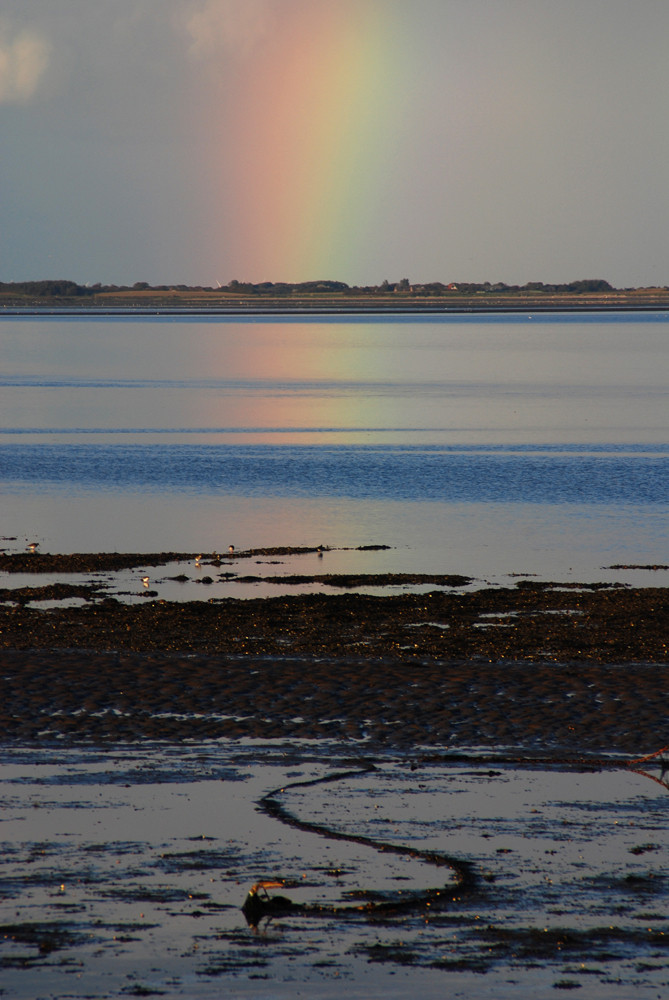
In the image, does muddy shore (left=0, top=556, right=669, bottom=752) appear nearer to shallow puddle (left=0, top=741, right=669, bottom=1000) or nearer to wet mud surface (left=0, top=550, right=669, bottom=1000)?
wet mud surface (left=0, top=550, right=669, bottom=1000)

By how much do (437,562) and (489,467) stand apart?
66.7ft

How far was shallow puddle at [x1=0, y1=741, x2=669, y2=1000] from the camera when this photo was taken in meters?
8.90

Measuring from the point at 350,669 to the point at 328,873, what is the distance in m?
7.69

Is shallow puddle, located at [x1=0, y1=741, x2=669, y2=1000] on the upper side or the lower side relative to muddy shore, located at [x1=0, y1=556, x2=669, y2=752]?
upper

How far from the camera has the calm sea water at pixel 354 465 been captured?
1324 inches

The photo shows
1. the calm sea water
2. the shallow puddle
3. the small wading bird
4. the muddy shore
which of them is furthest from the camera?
the calm sea water

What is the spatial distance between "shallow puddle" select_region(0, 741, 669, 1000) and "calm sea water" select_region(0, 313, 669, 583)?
15.5m

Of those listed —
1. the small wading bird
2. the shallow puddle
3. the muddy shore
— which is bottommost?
the muddy shore

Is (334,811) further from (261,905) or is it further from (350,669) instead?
(350,669)

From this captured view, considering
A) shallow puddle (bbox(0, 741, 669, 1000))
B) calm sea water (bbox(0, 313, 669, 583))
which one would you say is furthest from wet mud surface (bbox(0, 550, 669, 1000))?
calm sea water (bbox(0, 313, 669, 583))

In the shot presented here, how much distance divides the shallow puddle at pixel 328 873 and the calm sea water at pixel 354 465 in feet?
51.0

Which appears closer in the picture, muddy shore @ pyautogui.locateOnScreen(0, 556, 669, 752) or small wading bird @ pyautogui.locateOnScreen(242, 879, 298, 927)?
small wading bird @ pyautogui.locateOnScreen(242, 879, 298, 927)

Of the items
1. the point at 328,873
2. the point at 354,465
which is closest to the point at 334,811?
the point at 328,873

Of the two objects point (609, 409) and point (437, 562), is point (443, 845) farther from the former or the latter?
point (609, 409)
